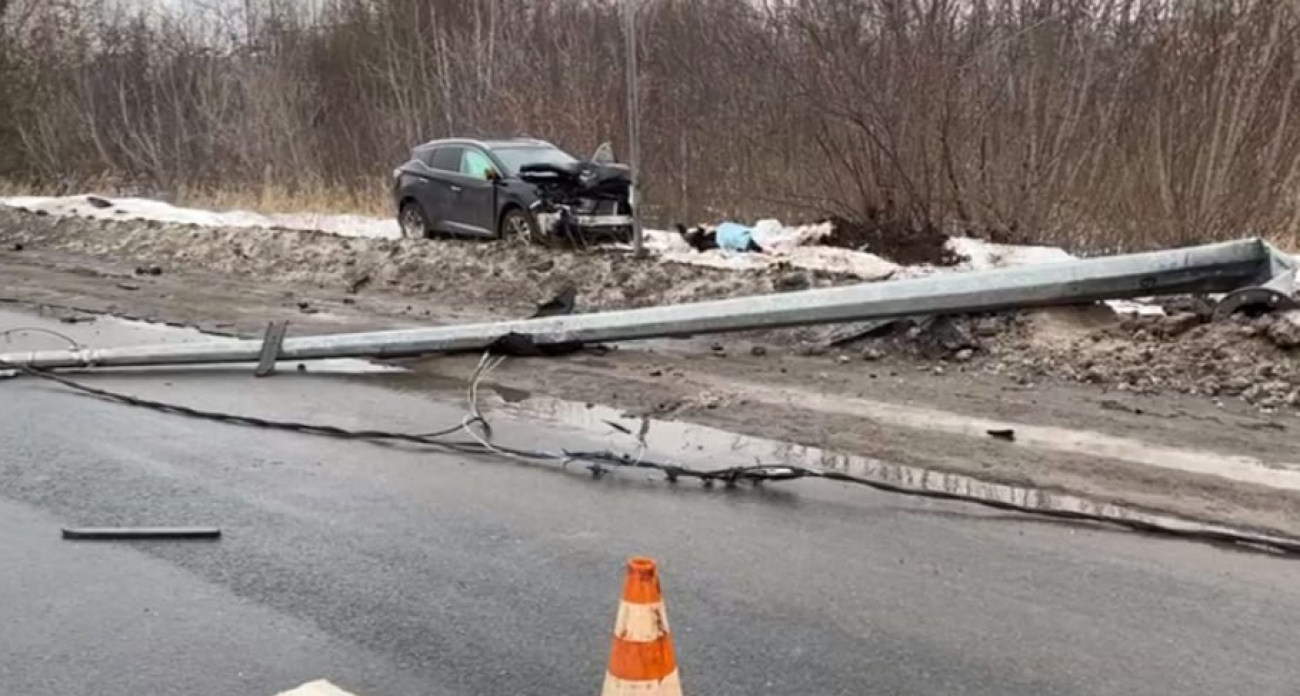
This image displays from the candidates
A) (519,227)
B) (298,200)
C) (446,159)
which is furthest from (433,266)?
(298,200)

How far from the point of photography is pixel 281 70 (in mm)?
31188

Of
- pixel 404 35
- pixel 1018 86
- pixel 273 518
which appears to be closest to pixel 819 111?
pixel 1018 86

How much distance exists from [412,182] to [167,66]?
1974 cm

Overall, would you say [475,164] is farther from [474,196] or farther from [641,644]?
Answer: [641,644]

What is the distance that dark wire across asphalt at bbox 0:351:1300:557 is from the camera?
17.7 feet

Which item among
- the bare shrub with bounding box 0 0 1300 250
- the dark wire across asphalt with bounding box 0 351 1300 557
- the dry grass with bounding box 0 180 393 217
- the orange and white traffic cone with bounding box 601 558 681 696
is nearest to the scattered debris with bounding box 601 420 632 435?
the dark wire across asphalt with bounding box 0 351 1300 557

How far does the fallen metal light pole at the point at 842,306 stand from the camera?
8375mm

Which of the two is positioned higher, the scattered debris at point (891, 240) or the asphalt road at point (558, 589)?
the scattered debris at point (891, 240)

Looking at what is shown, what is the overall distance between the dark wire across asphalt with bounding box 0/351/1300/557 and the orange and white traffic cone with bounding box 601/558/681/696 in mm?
3195

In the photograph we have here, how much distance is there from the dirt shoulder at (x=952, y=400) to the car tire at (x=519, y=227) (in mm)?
3016

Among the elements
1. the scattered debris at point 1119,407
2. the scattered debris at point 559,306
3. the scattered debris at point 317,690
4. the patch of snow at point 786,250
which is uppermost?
the patch of snow at point 786,250

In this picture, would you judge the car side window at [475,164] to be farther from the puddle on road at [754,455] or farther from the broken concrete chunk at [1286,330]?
the broken concrete chunk at [1286,330]

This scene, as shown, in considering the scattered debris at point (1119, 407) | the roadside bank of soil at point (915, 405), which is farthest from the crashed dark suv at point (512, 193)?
the scattered debris at point (1119, 407)

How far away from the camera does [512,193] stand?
1677cm
